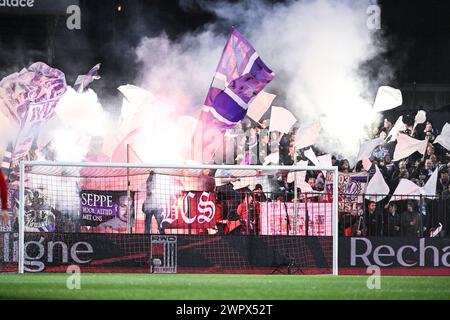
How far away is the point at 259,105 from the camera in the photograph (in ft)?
70.3

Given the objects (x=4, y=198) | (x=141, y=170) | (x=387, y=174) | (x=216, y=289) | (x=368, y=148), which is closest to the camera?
(x=4, y=198)

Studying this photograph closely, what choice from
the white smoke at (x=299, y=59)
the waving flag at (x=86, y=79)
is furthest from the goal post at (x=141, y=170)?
the white smoke at (x=299, y=59)

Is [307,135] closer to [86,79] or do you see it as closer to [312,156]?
[312,156]

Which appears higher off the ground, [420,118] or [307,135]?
[420,118]

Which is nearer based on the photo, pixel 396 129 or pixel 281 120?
pixel 396 129

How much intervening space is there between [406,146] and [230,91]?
4627 mm

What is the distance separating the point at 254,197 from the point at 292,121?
6.22m

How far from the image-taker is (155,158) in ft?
71.5

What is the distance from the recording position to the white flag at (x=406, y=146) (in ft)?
67.0

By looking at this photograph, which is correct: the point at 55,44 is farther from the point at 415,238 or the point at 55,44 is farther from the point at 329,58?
the point at 415,238

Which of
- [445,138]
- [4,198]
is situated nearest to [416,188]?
[445,138]

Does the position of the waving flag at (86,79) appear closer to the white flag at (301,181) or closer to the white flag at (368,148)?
the white flag at (301,181)
